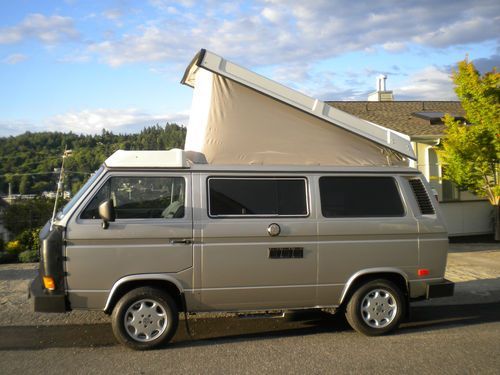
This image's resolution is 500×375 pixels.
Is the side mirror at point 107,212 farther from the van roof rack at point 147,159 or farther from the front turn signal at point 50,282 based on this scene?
the front turn signal at point 50,282

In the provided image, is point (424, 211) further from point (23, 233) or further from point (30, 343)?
point (23, 233)

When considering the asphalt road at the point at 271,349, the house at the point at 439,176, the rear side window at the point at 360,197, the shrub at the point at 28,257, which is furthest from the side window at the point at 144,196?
the house at the point at 439,176

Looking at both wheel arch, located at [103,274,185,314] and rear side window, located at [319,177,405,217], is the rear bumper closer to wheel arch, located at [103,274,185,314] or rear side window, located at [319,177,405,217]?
rear side window, located at [319,177,405,217]

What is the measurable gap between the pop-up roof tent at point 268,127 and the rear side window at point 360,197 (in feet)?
0.98

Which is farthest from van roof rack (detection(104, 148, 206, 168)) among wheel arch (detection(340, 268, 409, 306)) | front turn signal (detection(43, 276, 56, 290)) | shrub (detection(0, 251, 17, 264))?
shrub (detection(0, 251, 17, 264))

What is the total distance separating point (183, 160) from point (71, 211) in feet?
4.47

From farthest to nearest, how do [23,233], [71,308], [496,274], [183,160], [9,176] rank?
1. [9,176]
2. [23,233]
3. [496,274]
4. [183,160]
5. [71,308]

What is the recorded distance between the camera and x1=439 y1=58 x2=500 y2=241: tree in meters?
12.1

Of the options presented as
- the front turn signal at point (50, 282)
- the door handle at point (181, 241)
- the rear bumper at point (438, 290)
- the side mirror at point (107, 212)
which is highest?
the side mirror at point (107, 212)

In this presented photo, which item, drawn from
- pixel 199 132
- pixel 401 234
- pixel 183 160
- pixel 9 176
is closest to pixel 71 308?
pixel 183 160

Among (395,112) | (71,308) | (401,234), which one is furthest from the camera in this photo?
(395,112)

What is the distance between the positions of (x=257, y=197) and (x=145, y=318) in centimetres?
188

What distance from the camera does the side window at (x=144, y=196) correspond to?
553 cm

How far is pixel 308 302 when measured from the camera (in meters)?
5.91
